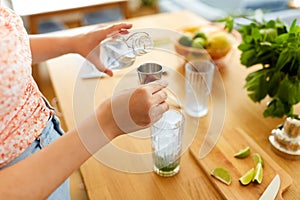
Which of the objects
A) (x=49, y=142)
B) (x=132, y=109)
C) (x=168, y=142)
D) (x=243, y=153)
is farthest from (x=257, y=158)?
(x=49, y=142)

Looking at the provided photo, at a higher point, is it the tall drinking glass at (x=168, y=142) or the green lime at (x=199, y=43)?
the green lime at (x=199, y=43)

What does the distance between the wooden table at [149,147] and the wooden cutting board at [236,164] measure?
0.05ft

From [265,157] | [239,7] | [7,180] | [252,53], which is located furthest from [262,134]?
[239,7]

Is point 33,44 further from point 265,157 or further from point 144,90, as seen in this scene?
point 265,157

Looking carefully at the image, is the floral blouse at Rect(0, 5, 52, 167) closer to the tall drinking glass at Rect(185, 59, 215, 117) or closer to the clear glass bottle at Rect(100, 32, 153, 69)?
the clear glass bottle at Rect(100, 32, 153, 69)

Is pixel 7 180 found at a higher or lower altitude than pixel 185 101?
higher

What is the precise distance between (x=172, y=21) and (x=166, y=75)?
0.82 meters

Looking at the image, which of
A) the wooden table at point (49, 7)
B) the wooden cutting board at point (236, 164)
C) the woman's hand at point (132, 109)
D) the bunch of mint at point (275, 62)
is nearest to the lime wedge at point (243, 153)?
the wooden cutting board at point (236, 164)

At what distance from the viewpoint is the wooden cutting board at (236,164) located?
64cm

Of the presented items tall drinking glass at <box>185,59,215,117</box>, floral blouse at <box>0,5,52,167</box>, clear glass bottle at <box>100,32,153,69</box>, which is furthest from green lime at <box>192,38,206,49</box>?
floral blouse at <box>0,5,52,167</box>

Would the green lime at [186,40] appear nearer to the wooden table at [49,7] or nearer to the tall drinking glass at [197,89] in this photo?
the tall drinking glass at [197,89]

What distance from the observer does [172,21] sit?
148cm

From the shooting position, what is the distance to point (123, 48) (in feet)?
2.30

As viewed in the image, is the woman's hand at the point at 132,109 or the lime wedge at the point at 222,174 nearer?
the woman's hand at the point at 132,109
